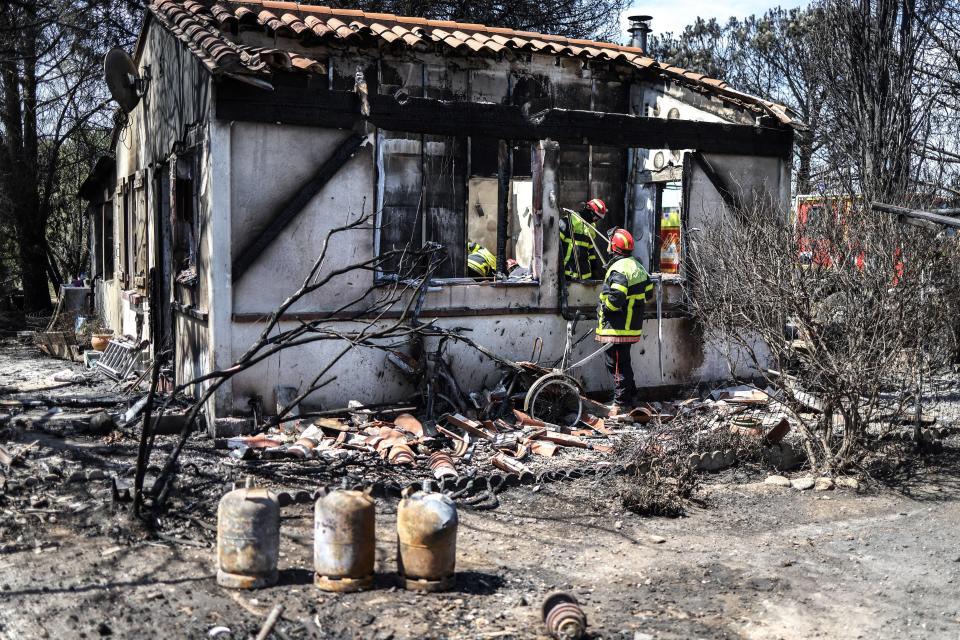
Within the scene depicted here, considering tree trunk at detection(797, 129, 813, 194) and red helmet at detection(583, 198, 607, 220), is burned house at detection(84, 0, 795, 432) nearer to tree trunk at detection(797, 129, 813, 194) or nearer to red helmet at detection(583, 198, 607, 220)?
red helmet at detection(583, 198, 607, 220)

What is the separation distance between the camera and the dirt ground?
484cm

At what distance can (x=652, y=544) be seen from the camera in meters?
6.42

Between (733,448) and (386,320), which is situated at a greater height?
(386,320)

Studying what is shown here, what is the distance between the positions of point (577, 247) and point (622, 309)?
4.04 feet

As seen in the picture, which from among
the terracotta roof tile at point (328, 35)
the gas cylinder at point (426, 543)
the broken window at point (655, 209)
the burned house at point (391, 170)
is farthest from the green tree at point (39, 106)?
the gas cylinder at point (426, 543)

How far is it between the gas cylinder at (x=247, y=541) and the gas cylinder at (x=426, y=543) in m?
0.73

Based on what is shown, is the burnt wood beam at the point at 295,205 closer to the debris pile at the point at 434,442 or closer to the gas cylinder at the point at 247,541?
the debris pile at the point at 434,442

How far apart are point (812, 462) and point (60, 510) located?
624cm

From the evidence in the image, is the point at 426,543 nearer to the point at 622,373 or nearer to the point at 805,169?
the point at 622,373

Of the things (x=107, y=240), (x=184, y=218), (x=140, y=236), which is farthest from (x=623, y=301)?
(x=107, y=240)

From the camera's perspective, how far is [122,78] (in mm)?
12492

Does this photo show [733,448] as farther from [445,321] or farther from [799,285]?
[445,321]

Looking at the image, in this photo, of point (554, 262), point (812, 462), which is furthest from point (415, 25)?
point (812, 462)

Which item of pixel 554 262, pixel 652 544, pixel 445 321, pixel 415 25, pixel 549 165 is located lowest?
pixel 652 544
